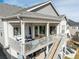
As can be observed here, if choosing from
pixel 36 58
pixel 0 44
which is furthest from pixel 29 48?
pixel 0 44

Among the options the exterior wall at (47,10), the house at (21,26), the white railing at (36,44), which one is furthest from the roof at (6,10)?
the white railing at (36,44)

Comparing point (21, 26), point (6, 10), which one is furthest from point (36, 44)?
point (6, 10)

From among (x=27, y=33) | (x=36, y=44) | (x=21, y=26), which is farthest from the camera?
(x=27, y=33)

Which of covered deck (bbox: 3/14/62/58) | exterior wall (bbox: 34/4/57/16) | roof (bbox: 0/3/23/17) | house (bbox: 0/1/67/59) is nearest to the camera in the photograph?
covered deck (bbox: 3/14/62/58)

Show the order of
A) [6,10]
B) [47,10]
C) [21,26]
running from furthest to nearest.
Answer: [47,10] → [6,10] → [21,26]

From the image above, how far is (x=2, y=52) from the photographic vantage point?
17.3m

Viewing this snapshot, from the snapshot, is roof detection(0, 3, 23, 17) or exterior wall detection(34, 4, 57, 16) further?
exterior wall detection(34, 4, 57, 16)

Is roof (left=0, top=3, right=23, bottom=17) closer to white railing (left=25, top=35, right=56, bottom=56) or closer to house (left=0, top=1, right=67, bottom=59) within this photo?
house (left=0, top=1, right=67, bottom=59)

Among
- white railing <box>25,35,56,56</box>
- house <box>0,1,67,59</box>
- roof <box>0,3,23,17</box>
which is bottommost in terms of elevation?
white railing <box>25,35,56,56</box>

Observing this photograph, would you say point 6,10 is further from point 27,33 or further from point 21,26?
point 21,26

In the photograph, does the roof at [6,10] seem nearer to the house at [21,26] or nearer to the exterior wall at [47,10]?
the house at [21,26]

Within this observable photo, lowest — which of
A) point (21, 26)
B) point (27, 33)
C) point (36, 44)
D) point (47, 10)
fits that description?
point (36, 44)

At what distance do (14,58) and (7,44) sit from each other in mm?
2118

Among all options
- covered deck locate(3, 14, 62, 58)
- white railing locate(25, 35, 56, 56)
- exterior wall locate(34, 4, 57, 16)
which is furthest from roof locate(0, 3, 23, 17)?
white railing locate(25, 35, 56, 56)
